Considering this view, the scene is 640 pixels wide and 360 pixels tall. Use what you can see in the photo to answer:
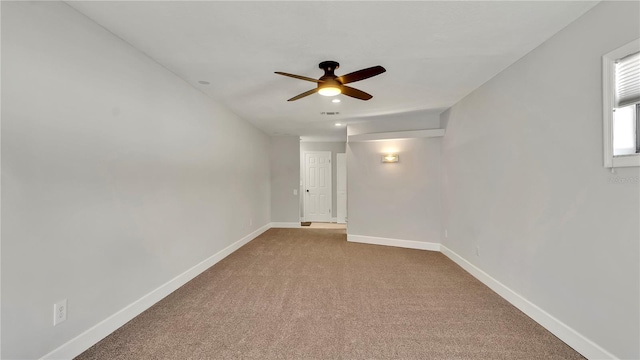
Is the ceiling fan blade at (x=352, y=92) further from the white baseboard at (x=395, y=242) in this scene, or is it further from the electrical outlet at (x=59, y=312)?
the white baseboard at (x=395, y=242)

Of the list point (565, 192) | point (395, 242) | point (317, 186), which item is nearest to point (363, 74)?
point (565, 192)

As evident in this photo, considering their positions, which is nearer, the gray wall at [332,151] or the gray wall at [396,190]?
the gray wall at [396,190]

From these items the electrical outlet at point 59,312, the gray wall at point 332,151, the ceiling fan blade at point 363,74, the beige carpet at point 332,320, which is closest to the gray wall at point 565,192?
the beige carpet at point 332,320

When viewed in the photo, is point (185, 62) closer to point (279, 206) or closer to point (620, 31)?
point (620, 31)

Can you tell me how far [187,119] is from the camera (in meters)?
3.28

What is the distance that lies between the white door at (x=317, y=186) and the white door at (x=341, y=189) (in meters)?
0.28

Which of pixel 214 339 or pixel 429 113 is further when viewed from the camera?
pixel 429 113

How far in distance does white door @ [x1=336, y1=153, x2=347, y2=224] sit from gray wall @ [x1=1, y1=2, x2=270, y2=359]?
17.1 feet

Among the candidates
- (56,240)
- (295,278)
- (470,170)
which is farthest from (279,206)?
(56,240)

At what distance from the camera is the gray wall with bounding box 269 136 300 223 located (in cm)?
721

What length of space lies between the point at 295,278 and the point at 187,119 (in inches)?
96.1

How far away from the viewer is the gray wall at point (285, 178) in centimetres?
A: 721

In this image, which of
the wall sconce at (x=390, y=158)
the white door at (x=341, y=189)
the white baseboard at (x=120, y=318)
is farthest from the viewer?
the white door at (x=341, y=189)

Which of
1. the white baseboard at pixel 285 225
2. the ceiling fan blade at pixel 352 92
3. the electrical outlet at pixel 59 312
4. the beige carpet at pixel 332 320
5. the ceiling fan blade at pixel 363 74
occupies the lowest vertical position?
the beige carpet at pixel 332 320
